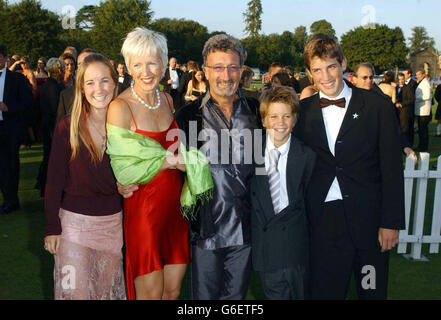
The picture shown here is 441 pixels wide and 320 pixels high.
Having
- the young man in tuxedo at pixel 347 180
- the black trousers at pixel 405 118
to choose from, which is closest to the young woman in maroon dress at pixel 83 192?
the young man in tuxedo at pixel 347 180

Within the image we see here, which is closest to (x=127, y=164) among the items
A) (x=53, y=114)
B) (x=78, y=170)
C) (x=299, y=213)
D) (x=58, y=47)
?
(x=78, y=170)

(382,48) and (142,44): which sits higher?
(382,48)

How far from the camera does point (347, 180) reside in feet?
9.44

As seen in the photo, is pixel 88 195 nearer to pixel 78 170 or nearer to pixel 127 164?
pixel 78 170

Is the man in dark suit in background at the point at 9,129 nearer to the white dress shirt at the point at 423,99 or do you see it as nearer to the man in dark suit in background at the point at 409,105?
the man in dark suit in background at the point at 409,105

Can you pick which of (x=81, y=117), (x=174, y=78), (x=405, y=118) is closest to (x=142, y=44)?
(x=81, y=117)

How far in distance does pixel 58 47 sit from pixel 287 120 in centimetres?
5873

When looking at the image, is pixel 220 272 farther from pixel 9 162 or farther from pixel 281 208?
pixel 9 162

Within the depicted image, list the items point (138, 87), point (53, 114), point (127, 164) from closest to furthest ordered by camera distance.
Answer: point (127, 164)
point (138, 87)
point (53, 114)

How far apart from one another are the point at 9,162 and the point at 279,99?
5668 mm

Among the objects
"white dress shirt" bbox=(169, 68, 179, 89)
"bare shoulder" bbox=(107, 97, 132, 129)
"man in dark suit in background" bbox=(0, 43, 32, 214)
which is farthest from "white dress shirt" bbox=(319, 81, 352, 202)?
"white dress shirt" bbox=(169, 68, 179, 89)

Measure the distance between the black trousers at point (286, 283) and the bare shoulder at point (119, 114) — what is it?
4.42 ft

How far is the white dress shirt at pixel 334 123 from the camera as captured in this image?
292cm

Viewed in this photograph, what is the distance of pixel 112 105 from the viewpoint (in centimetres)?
276
